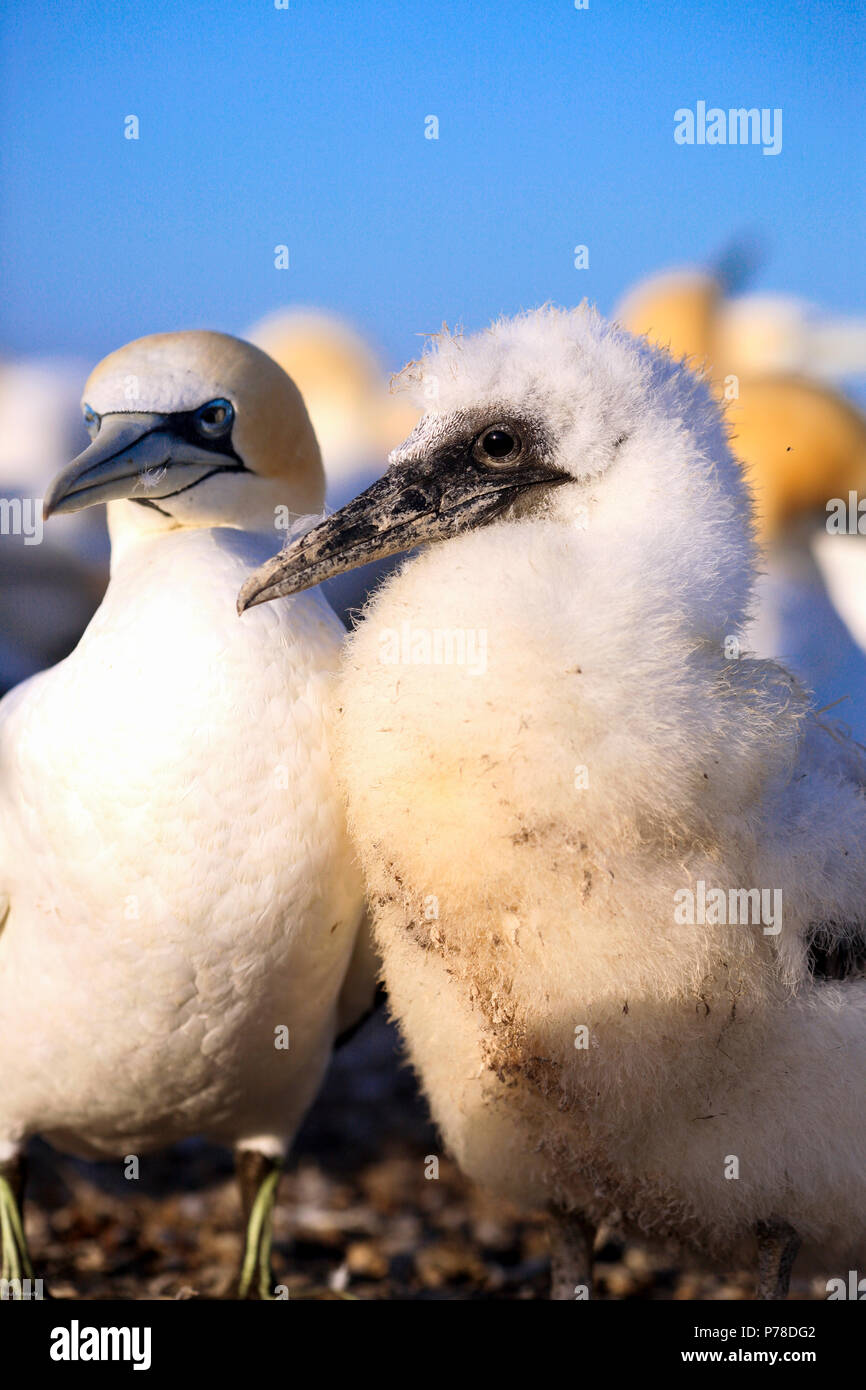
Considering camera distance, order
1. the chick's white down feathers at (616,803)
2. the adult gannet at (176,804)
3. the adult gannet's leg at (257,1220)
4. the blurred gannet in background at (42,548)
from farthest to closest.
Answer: the blurred gannet in background at (42,548) < the adult gannet's leg at (257,1220) < the adult gannet at (176,804) < the chick's white down feathers at (616,803)

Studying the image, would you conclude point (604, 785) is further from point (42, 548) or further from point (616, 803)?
point (42, 548)

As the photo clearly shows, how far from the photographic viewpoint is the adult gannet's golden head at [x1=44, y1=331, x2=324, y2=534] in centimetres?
191

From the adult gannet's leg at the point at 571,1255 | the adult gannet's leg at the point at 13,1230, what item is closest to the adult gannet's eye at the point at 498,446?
the adult gannet's leg at the point at 571,1255

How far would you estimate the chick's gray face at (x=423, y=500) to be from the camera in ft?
5.30

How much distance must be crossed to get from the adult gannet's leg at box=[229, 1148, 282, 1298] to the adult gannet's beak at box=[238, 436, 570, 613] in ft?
3.53

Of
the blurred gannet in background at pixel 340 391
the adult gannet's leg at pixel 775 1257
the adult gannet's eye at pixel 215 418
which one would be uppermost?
the blurred gannet in background at pixel 340 391

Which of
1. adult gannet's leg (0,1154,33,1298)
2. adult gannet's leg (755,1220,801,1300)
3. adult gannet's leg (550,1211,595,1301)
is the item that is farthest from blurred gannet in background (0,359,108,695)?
adult gannet's leg (755,1220,801,1300)

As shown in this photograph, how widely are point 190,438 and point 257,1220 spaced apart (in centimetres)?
127

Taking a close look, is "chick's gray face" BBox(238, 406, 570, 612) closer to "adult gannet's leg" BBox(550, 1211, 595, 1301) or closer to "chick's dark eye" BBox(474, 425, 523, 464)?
"chick's dark eye" BBox(474, 425, 523, 464)

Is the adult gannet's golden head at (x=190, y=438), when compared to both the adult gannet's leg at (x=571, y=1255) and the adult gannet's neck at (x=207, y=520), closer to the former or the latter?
the adult gannet's neck at (x=207, y=520)

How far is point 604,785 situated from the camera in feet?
4.73

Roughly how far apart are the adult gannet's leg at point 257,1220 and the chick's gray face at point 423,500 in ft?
3.54

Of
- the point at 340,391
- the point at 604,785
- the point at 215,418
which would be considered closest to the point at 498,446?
the point at 604,785
